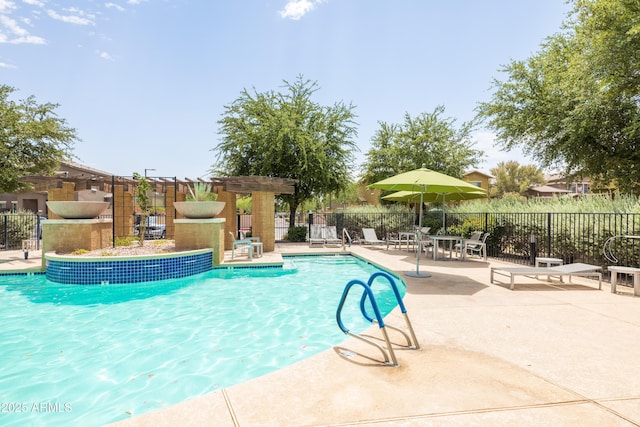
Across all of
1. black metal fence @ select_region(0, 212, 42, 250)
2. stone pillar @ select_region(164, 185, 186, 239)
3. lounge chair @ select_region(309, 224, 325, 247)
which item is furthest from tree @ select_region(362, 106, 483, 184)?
black metal fence @ select_region(0, 212, 42, 250)

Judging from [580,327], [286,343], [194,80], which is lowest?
[286,343]

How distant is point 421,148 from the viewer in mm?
21672

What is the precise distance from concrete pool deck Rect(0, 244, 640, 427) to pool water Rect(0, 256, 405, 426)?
3.89 ft

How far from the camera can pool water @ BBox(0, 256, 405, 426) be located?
3.50m

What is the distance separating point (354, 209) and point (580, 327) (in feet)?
52.9

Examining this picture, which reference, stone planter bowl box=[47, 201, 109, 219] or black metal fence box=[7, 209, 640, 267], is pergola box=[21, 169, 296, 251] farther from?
black metal fence box=[7, 209, 640, 267]

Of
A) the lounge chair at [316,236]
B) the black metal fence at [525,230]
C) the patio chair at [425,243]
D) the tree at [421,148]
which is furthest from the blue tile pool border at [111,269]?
the tree at [421,148]

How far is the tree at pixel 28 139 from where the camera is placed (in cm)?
1377

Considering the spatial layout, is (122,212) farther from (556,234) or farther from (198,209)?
(556,234)

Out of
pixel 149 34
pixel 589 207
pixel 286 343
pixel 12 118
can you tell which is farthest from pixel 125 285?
pixel 589 207

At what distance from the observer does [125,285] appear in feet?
28.2

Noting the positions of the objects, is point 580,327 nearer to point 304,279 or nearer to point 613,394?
point 613,394

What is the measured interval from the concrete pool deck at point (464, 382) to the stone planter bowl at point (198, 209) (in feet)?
24.4

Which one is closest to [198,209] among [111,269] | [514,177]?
[111,269]
